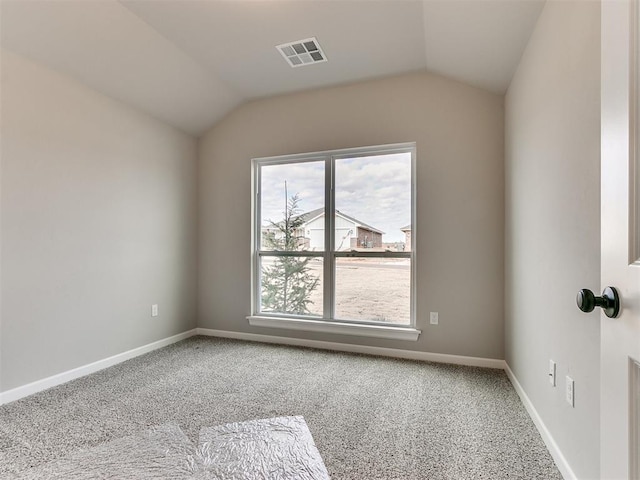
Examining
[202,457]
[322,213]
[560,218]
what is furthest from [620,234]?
[322,213]

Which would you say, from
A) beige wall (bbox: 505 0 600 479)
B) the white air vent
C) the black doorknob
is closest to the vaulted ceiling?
the white air vent

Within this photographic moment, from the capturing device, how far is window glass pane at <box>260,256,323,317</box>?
3549mm

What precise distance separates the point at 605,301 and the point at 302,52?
110 inches

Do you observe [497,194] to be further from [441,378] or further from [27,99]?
[27,99]

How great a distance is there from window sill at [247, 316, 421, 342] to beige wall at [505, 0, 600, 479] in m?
0.95

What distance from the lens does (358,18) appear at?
237cm

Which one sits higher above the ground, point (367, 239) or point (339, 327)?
point (367, 239)

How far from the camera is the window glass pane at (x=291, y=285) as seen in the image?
11.6ft

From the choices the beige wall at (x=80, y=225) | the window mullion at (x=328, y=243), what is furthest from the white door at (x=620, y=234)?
the beige wall at (x=80, y=225)

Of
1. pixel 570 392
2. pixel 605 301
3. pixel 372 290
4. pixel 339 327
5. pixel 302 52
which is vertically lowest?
pixel 339 327

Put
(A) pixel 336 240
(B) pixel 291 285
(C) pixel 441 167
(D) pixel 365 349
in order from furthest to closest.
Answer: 1. (B) pixel 291 285
2. (A) pixel 336 240
3. (D) pixel 365 349
4. (C) pixel 441 167

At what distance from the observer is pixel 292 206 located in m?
3.65

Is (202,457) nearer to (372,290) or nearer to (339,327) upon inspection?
(339,327)

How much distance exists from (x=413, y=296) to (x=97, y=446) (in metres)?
2.55
